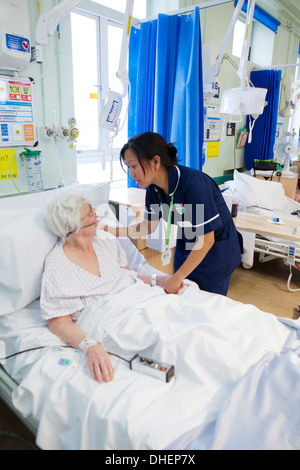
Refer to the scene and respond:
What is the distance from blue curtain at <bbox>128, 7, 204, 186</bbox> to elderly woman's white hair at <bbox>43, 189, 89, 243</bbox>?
133 centimetres

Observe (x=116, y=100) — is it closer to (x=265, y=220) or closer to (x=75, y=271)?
(x=75, y=271)

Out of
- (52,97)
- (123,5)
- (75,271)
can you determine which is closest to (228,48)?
(123,5)

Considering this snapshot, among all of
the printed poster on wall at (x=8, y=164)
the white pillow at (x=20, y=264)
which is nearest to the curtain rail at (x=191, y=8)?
the printed poster on wall at (x=8, y=164)

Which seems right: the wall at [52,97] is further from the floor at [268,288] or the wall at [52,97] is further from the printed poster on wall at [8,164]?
the floor at [268,288]

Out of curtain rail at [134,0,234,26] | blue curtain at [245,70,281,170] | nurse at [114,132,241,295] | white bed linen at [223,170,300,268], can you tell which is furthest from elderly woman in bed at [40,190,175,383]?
blue curtain at [245,70,281,170]

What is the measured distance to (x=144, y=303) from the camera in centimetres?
142

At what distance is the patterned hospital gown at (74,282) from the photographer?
1.37 meters

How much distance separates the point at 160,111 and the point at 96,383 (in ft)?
7.23

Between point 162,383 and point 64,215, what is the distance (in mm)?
832

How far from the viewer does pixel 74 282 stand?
1.45 m

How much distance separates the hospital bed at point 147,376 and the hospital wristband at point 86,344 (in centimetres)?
3

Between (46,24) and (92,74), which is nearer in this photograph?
(46,24)
